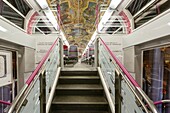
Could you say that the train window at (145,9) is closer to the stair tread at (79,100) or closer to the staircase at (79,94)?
the staircase at (79,94)

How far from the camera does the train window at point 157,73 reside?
14.3ft

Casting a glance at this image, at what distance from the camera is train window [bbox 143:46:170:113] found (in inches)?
172

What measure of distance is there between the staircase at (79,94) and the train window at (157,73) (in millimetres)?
1909

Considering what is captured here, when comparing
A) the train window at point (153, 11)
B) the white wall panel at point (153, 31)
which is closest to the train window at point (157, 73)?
the white wall panel at point (153, 31)

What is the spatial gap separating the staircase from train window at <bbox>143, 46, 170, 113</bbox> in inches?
75.2

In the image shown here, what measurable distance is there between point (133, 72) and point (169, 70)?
1.41 m

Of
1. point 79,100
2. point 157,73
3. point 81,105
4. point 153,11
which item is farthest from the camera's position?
point 157,73

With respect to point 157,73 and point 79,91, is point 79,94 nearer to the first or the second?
point 79,91

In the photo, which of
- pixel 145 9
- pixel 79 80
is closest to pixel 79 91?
pixel 79 80

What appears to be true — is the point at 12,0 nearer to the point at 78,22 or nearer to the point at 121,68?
the point at 121,68

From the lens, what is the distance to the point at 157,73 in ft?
16.2

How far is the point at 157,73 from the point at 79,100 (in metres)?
2.88

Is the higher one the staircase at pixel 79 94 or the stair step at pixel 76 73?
the stair step at pixel 76 73

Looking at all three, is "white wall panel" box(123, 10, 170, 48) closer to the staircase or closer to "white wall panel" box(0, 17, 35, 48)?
the staircase
